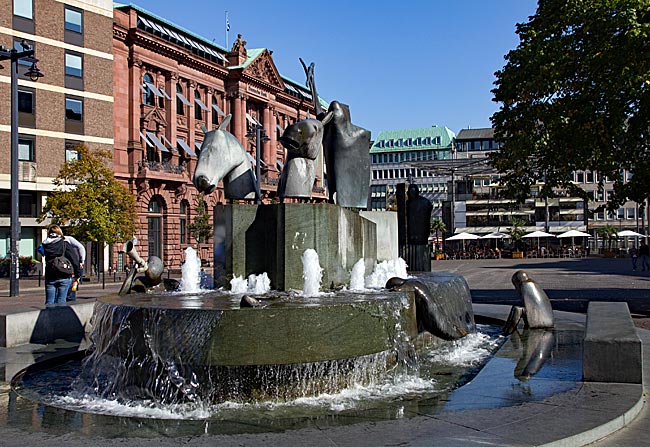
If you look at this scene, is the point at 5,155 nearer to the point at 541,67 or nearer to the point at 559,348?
the point at 541,67

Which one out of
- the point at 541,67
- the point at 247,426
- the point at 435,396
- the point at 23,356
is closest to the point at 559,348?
the point at 435,396

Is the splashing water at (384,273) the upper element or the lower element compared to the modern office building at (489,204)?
lower

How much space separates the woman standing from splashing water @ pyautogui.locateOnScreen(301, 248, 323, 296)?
571 centimetres

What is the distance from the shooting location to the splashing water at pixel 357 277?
402 inches

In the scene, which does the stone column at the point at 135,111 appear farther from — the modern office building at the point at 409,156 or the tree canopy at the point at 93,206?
the modern office building at the point at 409,156

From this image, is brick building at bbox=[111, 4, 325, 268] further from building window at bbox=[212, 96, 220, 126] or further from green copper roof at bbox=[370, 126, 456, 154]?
green copper roof at bbox=[370, 126, 456, 154]

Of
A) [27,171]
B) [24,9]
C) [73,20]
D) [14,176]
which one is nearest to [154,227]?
[27,171]

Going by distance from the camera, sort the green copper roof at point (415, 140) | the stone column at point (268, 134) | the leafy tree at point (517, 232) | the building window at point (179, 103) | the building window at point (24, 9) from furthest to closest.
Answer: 1. the green copper roof at point (415, 140)
2. the leafy tree at point (517, 232)
3. the stone column at point (268, 134)
4. the building window at point (179, 103)
5. the building window at point (24, 9)

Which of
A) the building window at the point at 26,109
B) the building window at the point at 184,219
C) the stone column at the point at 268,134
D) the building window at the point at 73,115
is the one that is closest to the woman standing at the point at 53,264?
the building window at the point at 26,109

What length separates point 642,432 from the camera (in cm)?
579

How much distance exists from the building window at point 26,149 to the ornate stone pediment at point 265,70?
25011 mm

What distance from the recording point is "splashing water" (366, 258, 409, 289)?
10.9 metres

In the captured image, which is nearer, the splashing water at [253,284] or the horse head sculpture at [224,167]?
the splashing water at [253,284]

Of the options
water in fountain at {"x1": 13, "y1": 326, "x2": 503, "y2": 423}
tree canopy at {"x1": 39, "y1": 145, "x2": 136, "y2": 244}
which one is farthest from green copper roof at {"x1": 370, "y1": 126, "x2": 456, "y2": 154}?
water in fountain at {"x1": 13, "y1": 326, "x2": 503, "y2": 423}
